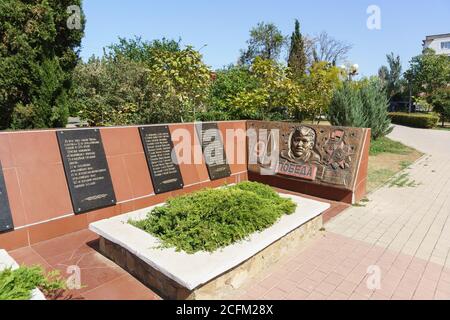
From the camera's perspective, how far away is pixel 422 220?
5.11m

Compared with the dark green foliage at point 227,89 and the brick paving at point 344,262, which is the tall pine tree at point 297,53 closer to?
the dark green foliage at point 227,89

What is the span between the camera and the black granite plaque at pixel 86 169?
4340 millimetres

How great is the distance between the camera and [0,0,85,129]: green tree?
7.19 metres

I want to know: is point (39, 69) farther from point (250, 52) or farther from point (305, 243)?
point (250, 52)

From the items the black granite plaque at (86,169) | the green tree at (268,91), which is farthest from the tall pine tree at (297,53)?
the black granite plaque at (86,169)

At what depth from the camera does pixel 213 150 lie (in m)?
6.44

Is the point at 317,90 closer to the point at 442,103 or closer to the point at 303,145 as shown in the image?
the point at 303,145

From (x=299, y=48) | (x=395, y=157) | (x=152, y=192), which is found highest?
(x=299, y=48)

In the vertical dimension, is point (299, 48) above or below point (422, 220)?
above

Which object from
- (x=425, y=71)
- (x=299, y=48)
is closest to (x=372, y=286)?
(x=299, y=48)

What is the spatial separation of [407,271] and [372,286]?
0.63 metres

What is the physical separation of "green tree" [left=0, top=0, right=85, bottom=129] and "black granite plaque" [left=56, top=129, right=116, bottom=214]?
3960mm

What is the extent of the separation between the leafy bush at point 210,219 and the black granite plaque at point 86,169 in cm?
109

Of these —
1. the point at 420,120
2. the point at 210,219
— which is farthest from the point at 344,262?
the point at 420,120
